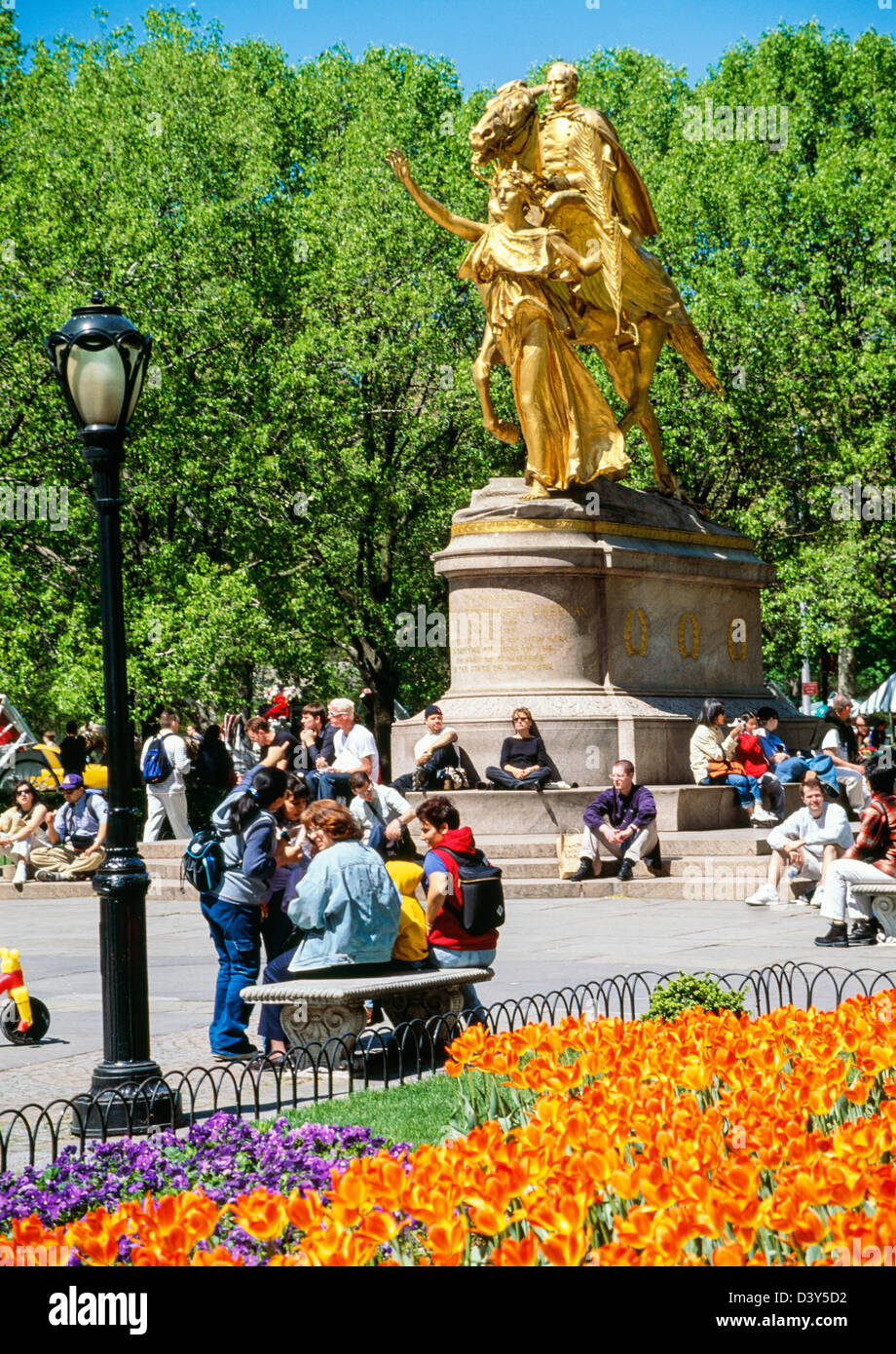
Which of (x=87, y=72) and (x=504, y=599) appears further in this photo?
(x=87, y=72)

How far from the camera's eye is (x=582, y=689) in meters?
18.3

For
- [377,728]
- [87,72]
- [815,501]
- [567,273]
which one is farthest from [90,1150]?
[87,72]

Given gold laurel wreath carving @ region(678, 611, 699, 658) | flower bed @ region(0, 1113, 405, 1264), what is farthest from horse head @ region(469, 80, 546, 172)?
flower bed @ region(0, 1113, 405, 1264)

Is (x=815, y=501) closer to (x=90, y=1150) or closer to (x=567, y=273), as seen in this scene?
(x=567, y=273)

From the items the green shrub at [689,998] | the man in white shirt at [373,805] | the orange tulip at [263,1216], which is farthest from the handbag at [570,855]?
the orange tulip at [263,1216]

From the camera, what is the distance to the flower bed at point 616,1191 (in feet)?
11.6

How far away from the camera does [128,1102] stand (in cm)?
661

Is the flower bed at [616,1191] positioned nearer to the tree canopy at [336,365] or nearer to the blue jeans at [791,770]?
the blue jeans at [791,770]

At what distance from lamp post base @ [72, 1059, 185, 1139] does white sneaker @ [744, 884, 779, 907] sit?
7.83m

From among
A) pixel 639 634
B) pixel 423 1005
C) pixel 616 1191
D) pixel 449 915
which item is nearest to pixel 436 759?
pixel 639 634

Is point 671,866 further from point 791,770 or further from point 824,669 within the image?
point 824,669

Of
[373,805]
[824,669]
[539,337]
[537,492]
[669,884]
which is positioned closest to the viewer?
[373,805]

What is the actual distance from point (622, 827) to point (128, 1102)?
9.26m
